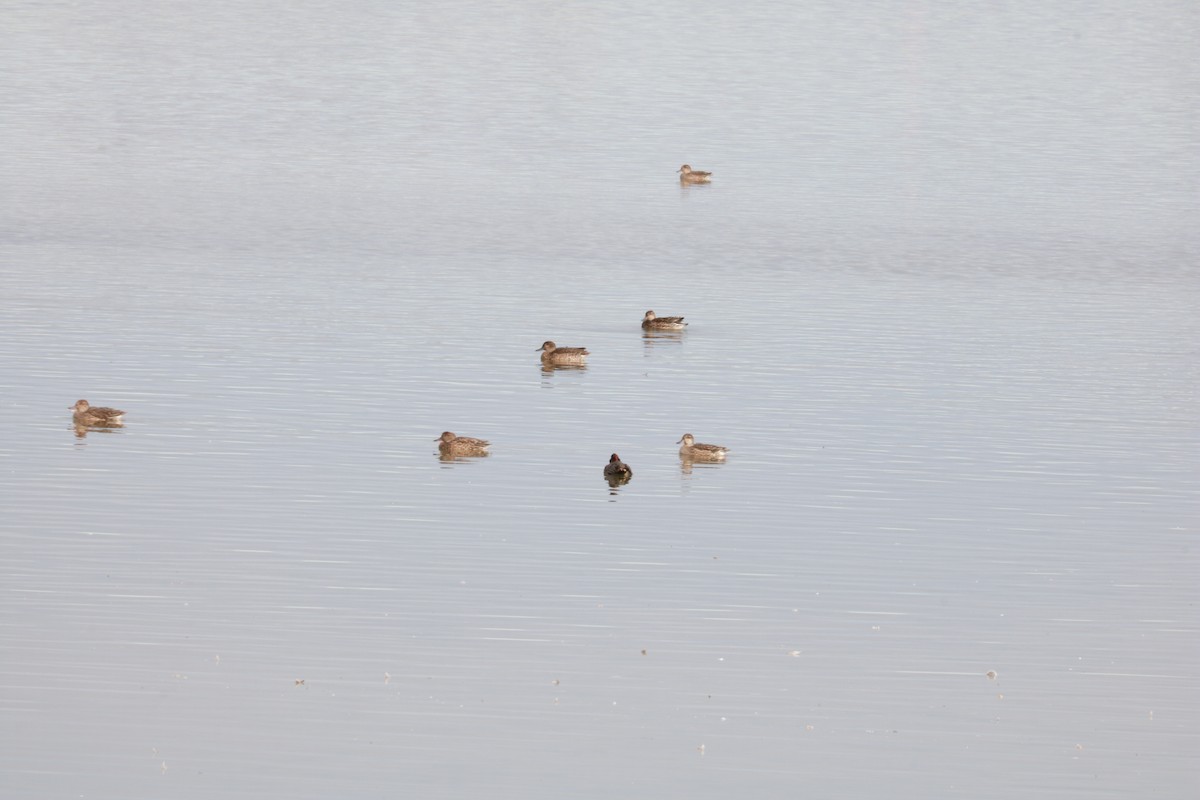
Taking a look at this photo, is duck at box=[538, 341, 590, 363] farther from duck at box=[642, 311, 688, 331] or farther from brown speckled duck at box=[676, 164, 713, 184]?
brown speckled duck at box=[676, 164, 713, 184]

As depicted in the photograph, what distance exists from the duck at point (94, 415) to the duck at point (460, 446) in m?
4.57

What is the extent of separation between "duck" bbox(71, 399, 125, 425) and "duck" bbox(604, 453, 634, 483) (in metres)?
6.93

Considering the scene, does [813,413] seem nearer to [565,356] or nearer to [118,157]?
[565,356]

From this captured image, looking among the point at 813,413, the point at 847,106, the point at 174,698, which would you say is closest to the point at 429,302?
the point at 813,413

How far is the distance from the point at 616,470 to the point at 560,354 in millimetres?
7631

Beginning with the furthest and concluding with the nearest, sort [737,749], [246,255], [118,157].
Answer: [118,157], [246,255], [737,749]

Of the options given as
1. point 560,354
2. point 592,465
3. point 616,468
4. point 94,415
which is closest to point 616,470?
point 616,468

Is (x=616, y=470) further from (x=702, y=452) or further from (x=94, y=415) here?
(x=94, y=415)

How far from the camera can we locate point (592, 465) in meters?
28.2

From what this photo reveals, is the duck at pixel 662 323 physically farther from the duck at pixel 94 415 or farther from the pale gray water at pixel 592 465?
the duck at pixel 94 415

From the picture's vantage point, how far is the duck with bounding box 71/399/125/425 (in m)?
29.6

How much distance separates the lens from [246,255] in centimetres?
4628

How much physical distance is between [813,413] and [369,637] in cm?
1267

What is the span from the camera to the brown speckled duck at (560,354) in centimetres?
3472
